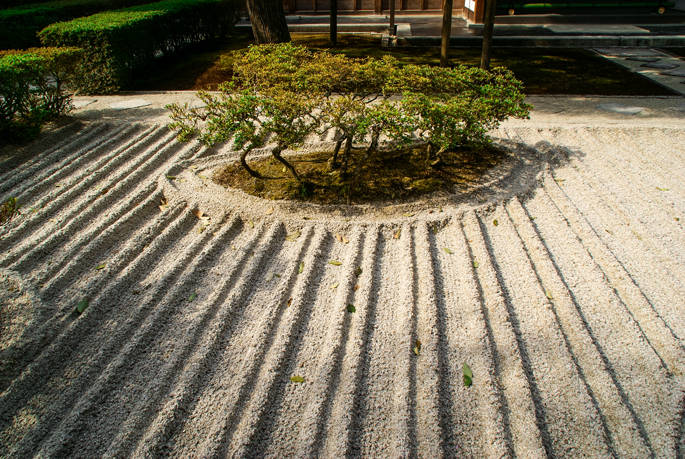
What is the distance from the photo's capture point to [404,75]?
174 inches

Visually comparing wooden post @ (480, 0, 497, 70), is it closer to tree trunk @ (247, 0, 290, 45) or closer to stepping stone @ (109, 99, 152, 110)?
tree trunk @ (247, 0, 290, 45)

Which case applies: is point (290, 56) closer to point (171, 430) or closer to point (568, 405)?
point (171, 430)

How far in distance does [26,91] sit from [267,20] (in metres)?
4.44

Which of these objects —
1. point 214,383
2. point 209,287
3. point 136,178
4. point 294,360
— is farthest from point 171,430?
point 136,178

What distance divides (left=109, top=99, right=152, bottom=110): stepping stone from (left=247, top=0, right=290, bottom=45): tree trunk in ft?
8.82

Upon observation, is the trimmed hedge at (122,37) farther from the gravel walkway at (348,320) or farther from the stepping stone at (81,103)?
the gravel walkway at (348,320)

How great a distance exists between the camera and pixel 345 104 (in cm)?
389

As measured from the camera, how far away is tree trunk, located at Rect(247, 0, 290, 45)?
27.0 ft

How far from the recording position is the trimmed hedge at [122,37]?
25.5 feet

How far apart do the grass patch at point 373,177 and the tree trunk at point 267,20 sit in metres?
4.46

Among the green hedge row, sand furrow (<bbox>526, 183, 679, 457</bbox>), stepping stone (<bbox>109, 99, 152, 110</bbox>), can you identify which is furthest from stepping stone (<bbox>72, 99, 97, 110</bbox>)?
sand furrow (<bbox>526, 183, 679, 457</bbox>)

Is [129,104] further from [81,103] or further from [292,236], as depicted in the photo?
[292,236]

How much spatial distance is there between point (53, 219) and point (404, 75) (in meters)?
→ 3.95

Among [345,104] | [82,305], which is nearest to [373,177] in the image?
[345,104]
